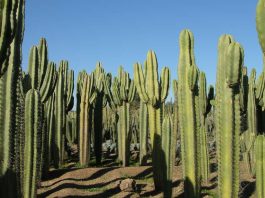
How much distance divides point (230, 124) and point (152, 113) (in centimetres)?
485

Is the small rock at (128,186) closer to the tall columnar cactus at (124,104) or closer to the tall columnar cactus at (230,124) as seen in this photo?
the tall columnar cactus at (124,104)

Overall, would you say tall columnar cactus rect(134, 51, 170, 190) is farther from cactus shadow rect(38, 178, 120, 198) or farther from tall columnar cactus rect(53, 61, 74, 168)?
tall columnar cactus rect(53, 61, 74, 168)

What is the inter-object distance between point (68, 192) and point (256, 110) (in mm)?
6143

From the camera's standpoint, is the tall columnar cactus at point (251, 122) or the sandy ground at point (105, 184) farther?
the tall columnar cactus at point (251, 122)

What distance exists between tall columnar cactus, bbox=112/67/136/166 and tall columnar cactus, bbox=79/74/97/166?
94cm

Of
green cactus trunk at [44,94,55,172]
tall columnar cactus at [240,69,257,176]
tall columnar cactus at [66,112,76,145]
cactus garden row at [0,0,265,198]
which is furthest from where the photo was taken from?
tall columnar cactus at [66,112,76,145]

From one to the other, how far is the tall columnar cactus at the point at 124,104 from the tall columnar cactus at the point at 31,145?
25.1 feet

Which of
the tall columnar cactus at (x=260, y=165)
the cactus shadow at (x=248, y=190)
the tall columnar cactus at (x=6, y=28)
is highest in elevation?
the tall columnar cactus at (x=6, y=28)

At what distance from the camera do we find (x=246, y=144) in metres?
12.6

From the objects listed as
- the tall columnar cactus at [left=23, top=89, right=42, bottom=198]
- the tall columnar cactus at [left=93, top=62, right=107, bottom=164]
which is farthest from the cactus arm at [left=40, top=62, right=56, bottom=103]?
the tall columnar cactus at [left=93, top=62, right=107, bottom=164]

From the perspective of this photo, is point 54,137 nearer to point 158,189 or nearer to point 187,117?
point 158,189

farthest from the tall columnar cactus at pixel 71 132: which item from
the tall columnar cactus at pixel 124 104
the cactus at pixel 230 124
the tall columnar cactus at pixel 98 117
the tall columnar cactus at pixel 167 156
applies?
the cactus at pixel 230 124

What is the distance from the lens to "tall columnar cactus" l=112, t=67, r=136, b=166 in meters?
15.2

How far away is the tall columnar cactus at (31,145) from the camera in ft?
24.4
